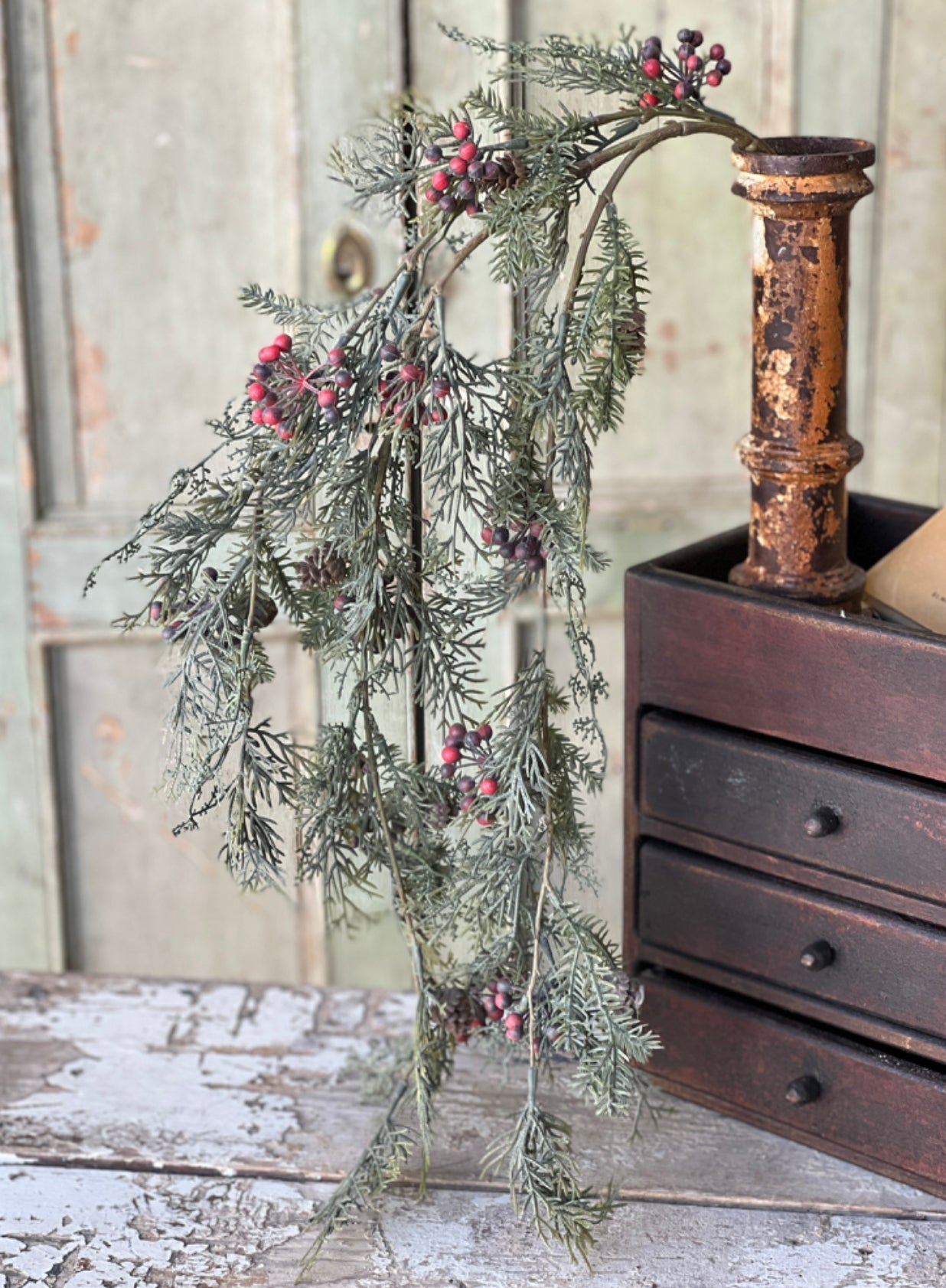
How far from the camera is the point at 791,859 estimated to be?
0.87m

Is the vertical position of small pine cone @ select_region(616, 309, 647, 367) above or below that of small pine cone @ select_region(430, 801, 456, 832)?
above

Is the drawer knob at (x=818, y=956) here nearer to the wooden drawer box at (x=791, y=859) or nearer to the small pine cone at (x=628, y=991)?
the wooden drawer box at (x=791, y=859)

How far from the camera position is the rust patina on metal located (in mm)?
814

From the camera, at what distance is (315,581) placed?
0.83 m

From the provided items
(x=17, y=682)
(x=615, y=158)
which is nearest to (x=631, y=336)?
(x=615, y=158)

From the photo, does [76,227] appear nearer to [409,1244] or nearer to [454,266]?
[454,266]

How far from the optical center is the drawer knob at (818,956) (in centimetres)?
85

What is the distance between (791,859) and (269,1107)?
38cm

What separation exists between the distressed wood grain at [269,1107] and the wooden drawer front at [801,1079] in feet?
0.07

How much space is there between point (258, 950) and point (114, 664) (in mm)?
451

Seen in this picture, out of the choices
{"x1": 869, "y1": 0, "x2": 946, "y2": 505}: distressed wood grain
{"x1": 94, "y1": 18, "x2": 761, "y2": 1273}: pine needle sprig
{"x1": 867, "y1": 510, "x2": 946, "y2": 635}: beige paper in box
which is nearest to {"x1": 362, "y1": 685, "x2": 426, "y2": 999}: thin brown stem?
{"x1": 94, "y1": 18, "x2": 761, "y2": 1273}: pine needle sprig

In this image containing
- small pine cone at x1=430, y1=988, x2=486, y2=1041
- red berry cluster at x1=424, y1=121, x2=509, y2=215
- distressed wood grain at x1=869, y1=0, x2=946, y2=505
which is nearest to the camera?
red berry cluster at x1=424, y1=121, x2=509, y2=215

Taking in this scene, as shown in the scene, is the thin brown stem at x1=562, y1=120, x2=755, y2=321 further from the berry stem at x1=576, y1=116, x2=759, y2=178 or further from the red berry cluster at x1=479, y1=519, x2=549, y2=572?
the red berry cluster at x1=479, y1=519, x2=549, y2=572

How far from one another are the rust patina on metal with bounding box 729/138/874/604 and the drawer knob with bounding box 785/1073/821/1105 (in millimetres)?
287
